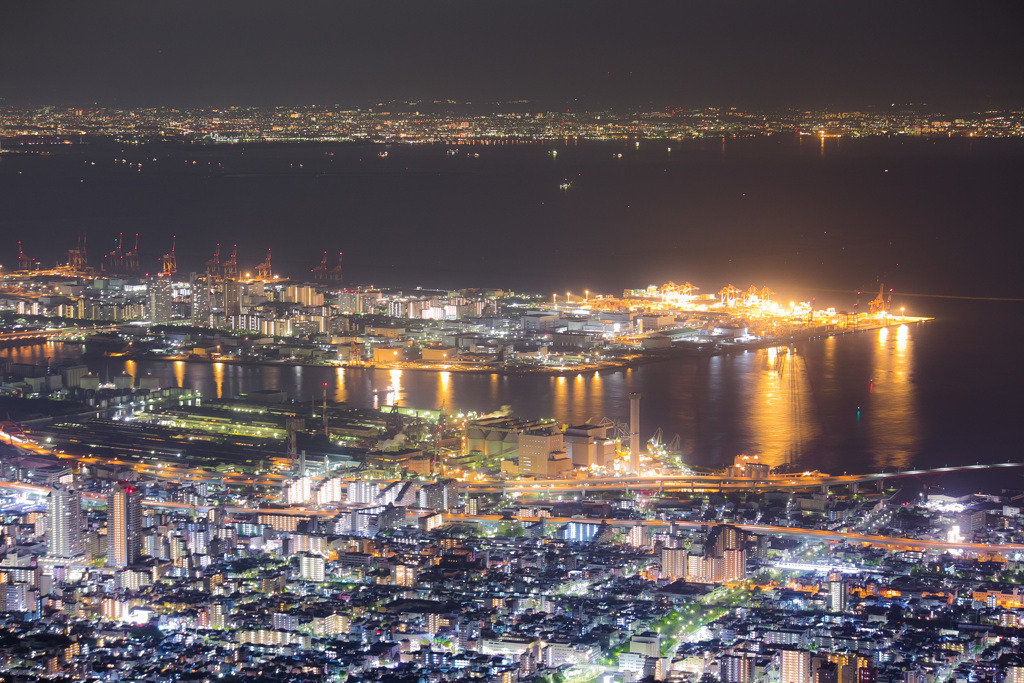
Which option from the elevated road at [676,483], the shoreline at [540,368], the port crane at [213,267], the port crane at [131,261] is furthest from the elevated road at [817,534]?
the port crane at [131,261]

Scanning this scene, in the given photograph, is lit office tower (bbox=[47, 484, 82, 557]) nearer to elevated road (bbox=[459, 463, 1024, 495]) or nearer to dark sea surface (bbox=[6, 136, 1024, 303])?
elevated road (bbox=[459, 463, 1024, 495])

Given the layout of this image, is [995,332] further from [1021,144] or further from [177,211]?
[1021,144]

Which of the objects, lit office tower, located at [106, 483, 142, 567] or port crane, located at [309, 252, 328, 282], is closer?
lit office tower, located at [106, 483, 142, 567]

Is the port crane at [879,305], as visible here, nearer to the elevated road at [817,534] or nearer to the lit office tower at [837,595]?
the elevated road at [817,534]

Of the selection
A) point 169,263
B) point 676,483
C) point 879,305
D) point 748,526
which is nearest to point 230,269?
point 169,263

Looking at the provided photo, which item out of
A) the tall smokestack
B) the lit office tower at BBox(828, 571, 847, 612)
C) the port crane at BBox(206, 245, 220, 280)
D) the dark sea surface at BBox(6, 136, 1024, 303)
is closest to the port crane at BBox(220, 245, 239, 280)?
the port crane at BBox(206, 245, 220, 280)

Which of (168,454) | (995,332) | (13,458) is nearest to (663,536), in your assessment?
(168,454)

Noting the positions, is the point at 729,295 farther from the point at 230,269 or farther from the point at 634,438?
the point at 634,438
